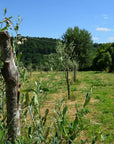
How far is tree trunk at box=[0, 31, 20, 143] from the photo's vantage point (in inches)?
42.3

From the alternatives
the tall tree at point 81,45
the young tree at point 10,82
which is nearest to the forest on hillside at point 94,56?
the tall tree at point 81,45

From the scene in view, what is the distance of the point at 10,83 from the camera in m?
1.09

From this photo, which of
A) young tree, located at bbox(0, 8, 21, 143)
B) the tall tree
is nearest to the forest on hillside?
the tall tree

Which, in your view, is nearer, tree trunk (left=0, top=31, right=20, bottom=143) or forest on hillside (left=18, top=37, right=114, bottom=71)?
tree trunk (left=0, top=31, right=20, bottom=143)

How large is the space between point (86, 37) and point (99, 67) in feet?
40.4

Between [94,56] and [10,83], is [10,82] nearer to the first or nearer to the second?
[10,83]

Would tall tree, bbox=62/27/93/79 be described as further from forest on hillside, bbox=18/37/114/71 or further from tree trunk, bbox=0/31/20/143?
tree trunk, bbox=0/31/20/143

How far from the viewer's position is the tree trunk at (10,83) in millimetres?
1075

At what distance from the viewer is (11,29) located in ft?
4.01

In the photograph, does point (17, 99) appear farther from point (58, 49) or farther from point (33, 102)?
point (58, 49)

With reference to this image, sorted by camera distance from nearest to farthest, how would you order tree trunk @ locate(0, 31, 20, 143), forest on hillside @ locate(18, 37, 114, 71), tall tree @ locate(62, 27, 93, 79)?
tree trunk @ locate(0, 31, 20, 143) → forest on hillside @ locate(18, 37, 114, 71) → tall tree @ locate(62, 27, 93, 79)

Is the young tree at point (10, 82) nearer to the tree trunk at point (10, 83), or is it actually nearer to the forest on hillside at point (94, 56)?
the tree trunk at point (10, 83)

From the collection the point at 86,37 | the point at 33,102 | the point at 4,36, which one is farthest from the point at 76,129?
the point at 86,37

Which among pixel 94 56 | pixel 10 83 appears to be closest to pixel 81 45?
pixel 94 56
